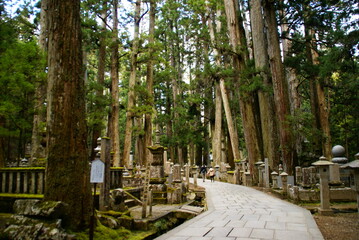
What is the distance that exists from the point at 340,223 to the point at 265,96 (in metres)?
9.78

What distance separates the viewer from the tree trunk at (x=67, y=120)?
4.48 m

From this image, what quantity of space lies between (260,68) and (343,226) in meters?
10.2

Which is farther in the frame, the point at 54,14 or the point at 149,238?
the point at 149,238

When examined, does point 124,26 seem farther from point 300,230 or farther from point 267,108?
point 300,230

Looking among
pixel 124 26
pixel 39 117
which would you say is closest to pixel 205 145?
pixel 124 26

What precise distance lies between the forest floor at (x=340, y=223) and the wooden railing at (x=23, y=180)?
236 inches

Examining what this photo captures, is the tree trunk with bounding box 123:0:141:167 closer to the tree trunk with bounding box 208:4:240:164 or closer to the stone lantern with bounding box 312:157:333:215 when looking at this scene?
the tree trunk with bounding box 208:4:240:164

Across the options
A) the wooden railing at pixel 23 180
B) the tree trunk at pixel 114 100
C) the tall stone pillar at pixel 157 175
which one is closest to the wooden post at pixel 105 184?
the wooden railing at pixel 23 180

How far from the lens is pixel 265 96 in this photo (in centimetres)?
1551

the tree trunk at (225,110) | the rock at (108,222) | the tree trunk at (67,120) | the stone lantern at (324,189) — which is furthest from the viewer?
the tree trunk at (225,110)

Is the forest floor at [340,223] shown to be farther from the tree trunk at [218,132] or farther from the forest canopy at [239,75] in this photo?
the tree trunk at [218,132]

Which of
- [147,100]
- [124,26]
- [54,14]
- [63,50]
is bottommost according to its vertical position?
[63,50]

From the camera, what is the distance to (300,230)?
534 centimetres

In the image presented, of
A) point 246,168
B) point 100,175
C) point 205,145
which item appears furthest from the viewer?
point 205,145
